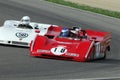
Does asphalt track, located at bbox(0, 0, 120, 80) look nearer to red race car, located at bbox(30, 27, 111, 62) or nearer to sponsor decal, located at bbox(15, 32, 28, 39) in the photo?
red race car, located at bbox(30, 27, 111, 62)

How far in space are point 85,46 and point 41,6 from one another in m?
15.5

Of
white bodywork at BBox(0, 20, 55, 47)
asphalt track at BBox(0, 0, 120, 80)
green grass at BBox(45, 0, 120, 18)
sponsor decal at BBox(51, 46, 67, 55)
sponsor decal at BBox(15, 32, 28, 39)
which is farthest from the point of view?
green grass at BBox(45, 0, 120, 18)

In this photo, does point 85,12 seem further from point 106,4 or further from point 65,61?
point 65,61

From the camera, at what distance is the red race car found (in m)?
17.5

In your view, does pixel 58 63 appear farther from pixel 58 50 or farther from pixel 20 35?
pixel 20 35

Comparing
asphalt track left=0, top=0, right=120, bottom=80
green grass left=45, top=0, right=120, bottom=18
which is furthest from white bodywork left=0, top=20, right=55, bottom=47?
green grass left=45, top=0, right=120, bottom=18

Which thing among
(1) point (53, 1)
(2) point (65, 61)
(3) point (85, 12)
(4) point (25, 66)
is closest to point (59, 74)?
(4) point (25, 66)

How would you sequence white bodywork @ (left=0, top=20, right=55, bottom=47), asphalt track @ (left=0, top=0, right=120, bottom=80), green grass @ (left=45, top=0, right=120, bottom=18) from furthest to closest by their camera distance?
1. green grass @ (left=45, top=0, right=120, bottom=18)
2. white bodywork @ (left=0, top=20, right=55, bottom=47)
3. asphalt track @ (left=0, top=0, right=120, bottom=80)

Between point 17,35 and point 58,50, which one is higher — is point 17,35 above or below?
below

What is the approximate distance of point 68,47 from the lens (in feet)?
58.4

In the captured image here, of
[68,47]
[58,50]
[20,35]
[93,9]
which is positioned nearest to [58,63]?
[58,50]

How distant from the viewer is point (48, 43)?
18.0m

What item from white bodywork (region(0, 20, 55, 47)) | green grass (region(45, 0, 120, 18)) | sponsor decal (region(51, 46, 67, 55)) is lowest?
green grass (region(45, 0, 120, 18))

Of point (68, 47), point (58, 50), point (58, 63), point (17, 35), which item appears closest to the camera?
point (58, 63)
